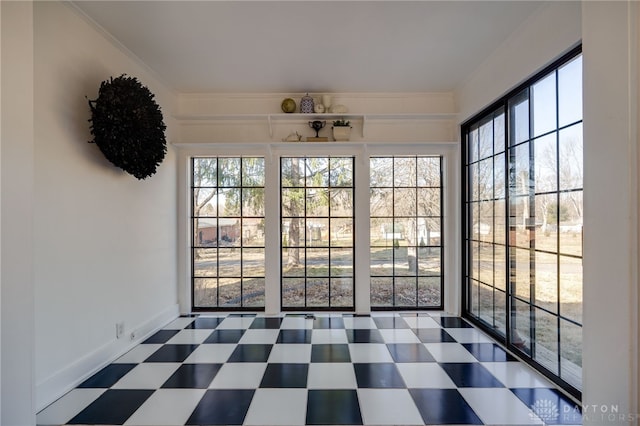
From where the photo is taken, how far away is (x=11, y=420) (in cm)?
121

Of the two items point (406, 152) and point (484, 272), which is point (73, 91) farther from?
point (484, 272)

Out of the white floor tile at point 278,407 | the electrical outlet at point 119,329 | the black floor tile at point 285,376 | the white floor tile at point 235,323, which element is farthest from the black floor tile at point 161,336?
the white floor tile at point 278,407

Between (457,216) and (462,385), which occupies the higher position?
(457,216)

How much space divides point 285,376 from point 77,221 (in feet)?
5.93

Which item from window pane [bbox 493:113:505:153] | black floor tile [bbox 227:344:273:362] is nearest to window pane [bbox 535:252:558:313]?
window pane [bbox 493:113:505:153]

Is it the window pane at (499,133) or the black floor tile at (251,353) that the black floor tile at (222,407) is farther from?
the window pane at (499,133)

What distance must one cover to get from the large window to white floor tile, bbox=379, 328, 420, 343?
0.75 m

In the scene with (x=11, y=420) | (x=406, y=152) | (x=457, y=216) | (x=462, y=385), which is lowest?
(x=462, y=385)

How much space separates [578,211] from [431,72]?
1.87 meters

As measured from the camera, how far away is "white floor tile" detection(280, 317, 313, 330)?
10.3ft

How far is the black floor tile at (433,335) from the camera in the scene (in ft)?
9.17

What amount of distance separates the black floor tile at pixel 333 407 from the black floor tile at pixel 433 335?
1137 mm

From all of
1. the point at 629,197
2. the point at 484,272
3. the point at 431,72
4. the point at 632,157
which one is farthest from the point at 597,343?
the point at 431,72

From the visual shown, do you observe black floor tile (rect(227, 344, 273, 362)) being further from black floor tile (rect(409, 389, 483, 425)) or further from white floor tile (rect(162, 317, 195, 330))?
black floor tile (rect(409, 389, 483, 425))
